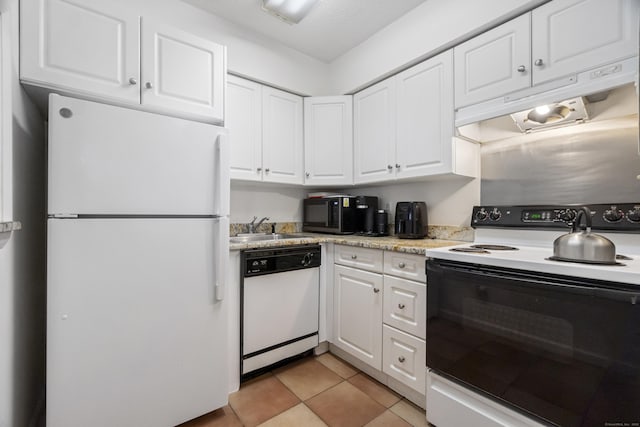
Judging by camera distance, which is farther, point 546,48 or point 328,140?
point 328,140

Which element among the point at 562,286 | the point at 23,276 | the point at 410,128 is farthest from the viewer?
the point at 410,128

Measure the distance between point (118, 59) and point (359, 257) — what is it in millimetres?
1685

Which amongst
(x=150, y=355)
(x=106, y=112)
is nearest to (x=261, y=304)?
(x=150, y=355)

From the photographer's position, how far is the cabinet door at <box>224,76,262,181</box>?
210 centimetres

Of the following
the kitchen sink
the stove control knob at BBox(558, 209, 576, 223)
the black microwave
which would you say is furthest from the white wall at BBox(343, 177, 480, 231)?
the kitchen sink

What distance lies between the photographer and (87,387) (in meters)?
1.18

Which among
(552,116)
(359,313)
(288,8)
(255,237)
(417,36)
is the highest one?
(288,8)

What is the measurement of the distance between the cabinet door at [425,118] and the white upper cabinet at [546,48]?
0.09 m

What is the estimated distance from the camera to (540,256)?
1.24 m

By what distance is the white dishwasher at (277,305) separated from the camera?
1760mm

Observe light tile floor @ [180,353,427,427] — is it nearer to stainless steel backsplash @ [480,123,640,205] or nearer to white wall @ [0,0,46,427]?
white wall @ [0,0,46,427]

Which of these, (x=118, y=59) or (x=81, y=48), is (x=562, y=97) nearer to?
(x=118, y=59)

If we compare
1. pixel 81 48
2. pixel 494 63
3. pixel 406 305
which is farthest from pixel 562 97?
pixel 81 48

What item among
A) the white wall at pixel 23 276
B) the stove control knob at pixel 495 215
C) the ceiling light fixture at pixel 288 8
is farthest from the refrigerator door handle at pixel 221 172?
the stove control knob at pixel 495 215
